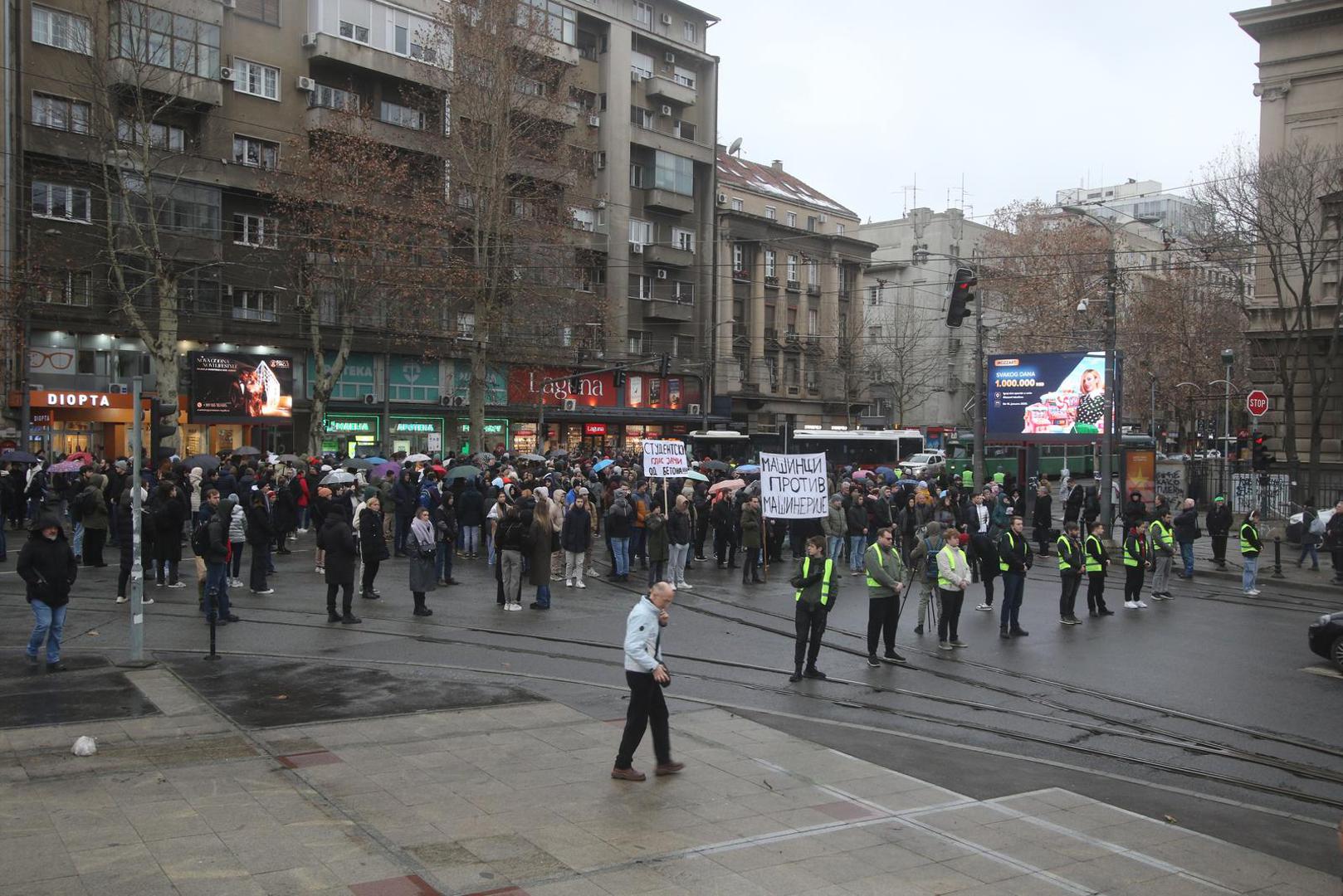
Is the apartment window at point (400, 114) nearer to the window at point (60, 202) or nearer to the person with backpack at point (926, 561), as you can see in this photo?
the window at point (60, 202)

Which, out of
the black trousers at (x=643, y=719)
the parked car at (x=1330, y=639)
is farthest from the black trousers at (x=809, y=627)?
the parked car at (x=1330, y=639)

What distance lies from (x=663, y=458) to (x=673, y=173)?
3900 cm

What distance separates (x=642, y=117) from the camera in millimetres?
59781

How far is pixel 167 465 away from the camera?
20281mm

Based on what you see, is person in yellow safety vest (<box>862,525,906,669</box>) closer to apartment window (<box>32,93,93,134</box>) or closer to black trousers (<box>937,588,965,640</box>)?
A: black trousers (<box>937,588,965,640</box>)

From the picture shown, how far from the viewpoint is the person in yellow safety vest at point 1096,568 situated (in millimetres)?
17156

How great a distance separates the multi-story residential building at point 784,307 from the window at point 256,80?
90.8 feet

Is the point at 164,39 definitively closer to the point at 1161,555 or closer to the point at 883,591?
the point at 883,591

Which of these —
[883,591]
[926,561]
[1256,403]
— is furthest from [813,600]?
[1256,403]

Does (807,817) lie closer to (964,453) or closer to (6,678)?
(6,678)

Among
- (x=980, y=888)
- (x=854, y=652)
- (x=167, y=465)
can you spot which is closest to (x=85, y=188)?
(x=167, y=465)

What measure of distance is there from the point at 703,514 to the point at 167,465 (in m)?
10.8

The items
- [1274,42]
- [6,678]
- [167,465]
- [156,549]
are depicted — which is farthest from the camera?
[1274,42]

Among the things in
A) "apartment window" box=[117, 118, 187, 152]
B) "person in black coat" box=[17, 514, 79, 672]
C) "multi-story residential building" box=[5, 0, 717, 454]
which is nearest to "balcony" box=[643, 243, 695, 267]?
"multi-story residential building" box=[5, 0, 717, 454]
